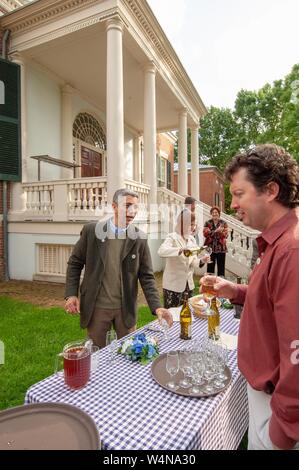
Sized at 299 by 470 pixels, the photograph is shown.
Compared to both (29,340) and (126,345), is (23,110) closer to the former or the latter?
(29,340)

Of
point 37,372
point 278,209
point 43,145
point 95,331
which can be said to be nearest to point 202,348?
point 278,209

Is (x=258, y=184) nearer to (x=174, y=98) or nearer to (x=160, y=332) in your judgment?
(x=160, y=332)

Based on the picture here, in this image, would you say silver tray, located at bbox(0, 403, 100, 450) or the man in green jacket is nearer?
silver tray, located at bbox(0, 403, 100, 450)

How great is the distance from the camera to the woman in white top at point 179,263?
381 cm

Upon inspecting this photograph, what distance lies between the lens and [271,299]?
1241 millimetres

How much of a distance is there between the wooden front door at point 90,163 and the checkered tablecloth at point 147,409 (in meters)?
10.4

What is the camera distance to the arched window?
1106cm

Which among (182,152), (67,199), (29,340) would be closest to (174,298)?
(29,340)

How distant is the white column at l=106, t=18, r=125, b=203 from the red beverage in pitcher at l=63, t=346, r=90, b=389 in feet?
18.7

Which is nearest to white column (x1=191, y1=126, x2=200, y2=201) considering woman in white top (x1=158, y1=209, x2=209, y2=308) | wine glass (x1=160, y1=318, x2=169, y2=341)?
woman in white top (x1=158, y1=209, x2=209, y2=308)

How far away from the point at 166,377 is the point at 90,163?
36.4ft

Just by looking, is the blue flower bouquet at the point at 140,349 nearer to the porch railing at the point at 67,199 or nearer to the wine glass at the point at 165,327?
the wine glass at the point at 165,327

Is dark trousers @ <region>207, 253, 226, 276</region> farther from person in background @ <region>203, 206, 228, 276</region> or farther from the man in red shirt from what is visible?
the man in red shirt

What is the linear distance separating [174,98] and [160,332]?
10878 millimetres
